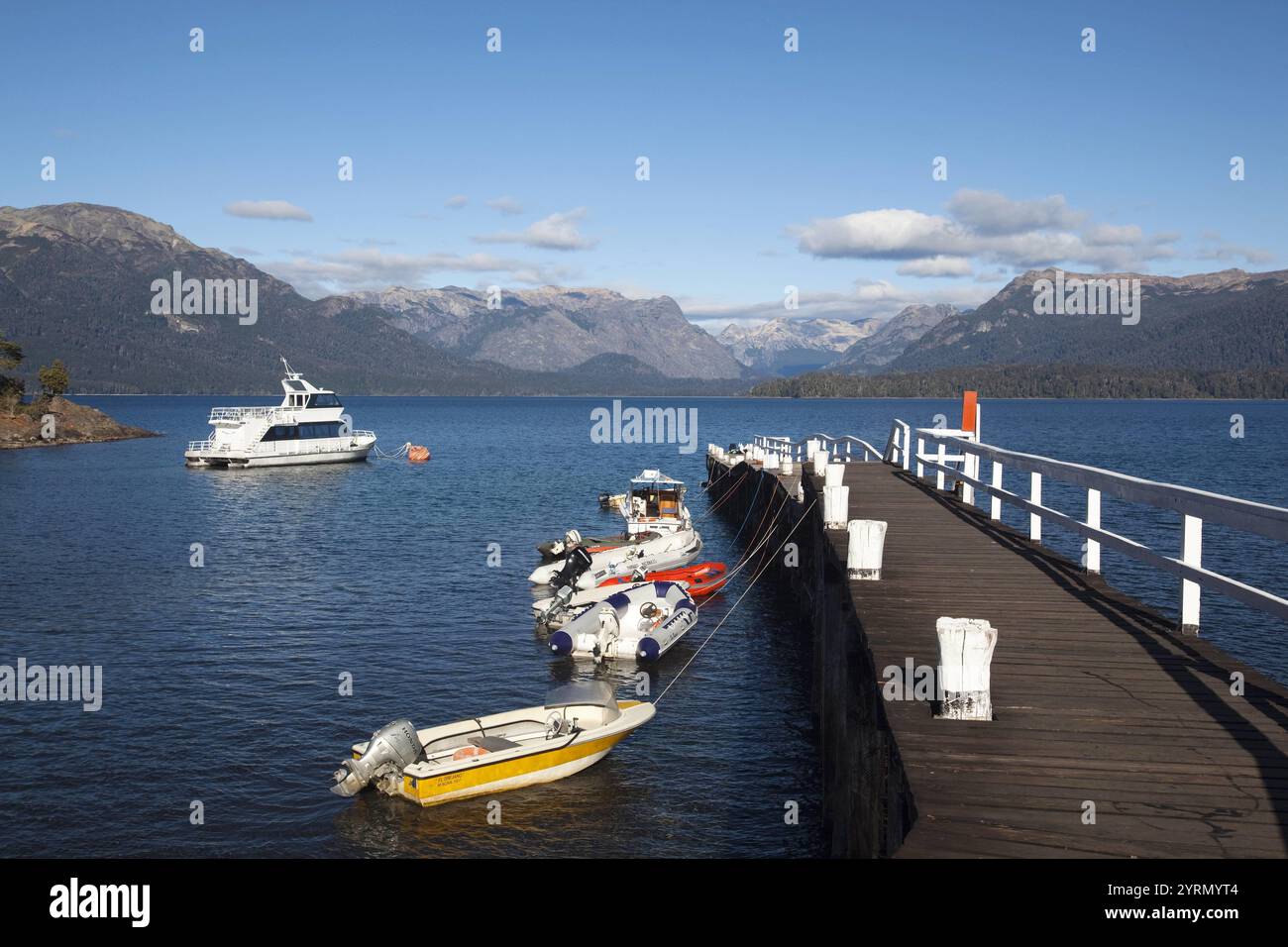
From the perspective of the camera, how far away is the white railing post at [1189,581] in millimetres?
9539

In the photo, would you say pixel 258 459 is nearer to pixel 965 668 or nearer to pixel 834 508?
pixel 834 508

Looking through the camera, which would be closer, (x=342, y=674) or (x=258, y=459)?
(x=342, y=674)

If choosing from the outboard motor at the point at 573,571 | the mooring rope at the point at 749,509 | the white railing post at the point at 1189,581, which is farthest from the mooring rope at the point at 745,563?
the white railing post at the point at 1189,581

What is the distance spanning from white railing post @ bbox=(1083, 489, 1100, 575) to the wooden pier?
0.77 feet

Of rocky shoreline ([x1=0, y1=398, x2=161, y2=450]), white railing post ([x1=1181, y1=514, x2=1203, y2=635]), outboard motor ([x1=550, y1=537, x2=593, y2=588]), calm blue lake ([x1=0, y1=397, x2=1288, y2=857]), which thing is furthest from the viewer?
rocky shoreline ([x1=0, y1=398, x2=161, y2=450])

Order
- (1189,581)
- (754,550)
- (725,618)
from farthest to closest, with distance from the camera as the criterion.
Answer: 1. (754,550)
2. (725,618)
3. (1189,581)

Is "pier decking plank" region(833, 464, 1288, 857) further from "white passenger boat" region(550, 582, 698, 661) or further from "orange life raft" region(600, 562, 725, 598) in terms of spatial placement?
"orange life raft" region(600, 562, 725, 598)

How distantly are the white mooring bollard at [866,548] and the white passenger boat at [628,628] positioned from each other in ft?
34.3

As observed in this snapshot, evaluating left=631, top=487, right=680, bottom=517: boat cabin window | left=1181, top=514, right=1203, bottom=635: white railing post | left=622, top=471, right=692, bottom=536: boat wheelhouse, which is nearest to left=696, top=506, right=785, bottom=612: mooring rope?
left=622, top=471, right=692, bottom=536: boat wheelhouse

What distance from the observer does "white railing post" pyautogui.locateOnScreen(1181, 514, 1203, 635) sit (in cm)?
954

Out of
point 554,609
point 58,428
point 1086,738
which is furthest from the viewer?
A: point 58,428

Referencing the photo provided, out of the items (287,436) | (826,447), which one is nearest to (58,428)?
(287,436)

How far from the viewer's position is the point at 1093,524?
12.3 m

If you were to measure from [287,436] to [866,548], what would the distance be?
77627 millimetres
